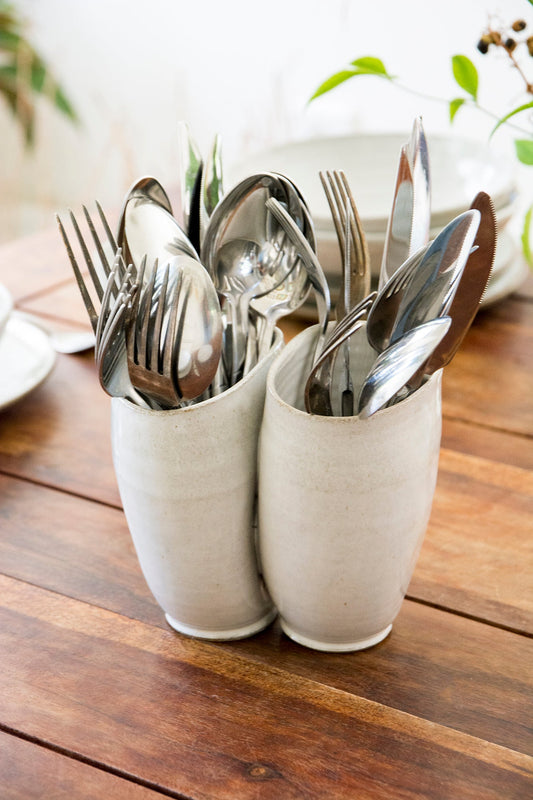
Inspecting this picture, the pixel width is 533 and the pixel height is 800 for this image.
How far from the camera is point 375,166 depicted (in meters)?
0.90

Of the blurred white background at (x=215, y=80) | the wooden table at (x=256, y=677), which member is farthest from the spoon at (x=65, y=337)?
the blurred white background at (x=215, y=80)

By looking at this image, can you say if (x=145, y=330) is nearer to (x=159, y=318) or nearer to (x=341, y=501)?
(x=159, y=318)

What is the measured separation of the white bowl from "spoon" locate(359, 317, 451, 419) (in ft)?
1.52

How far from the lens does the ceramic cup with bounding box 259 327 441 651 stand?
0.37 meters

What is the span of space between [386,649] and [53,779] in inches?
6.9

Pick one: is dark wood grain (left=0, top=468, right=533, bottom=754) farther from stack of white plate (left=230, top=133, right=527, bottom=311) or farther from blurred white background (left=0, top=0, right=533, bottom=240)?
blurred white background (left=0, top=0, right=533, bottom=240)

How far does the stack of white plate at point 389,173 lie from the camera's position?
800mm

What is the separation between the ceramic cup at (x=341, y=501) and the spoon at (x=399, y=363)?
2 cm

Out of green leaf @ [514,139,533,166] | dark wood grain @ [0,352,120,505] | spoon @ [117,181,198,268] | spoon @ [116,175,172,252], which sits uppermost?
green leaf @ [514,139,533,166]

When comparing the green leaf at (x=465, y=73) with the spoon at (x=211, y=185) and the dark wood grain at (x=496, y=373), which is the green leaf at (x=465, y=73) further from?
the dark wood grain at (x=496, y=373)

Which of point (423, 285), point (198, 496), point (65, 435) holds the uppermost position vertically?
point (423, 285)

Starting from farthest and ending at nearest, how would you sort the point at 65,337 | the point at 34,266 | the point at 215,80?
1. the point at 215,80
2. the point at 34,266
3. the point at 65,337

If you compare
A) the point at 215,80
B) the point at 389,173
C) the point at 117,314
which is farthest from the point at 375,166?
the point at 215,80

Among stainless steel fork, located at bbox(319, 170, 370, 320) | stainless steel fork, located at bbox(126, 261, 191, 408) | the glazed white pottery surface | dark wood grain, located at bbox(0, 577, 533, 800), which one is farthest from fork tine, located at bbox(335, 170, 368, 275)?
the glazed white pottery surface
